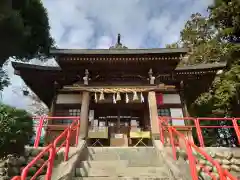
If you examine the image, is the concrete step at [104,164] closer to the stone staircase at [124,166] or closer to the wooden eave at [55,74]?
the stone staircase at [124,166]

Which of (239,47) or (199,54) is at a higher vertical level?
(199,54)

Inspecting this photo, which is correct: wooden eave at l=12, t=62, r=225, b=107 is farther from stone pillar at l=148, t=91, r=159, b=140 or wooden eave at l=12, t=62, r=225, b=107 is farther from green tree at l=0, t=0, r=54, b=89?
green tree at l=0, t=0, r=54, b=89

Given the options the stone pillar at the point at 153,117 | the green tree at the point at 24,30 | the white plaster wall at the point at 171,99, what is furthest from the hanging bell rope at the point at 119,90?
the green tree at the point at 24,30

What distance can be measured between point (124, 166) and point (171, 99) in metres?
6.40

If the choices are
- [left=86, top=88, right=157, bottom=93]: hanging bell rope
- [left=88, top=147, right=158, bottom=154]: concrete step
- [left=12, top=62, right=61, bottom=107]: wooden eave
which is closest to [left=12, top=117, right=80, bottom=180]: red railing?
[left=88, top=147, right=158, bottom=154]: concrete step

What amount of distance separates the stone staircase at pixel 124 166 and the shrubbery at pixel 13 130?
68.6 inches

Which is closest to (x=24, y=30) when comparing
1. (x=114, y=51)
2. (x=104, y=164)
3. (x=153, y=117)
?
(x=114, y=51)

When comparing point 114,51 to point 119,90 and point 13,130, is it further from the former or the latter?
point 13,130

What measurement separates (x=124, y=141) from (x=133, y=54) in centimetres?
439

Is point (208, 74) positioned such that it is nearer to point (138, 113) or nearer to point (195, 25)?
point (138, 113)

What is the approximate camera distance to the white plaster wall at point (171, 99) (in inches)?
448

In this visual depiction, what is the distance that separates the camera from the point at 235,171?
23.4ft

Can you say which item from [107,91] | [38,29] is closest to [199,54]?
[107,91]

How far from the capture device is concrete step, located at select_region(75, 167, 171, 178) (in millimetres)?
5363
